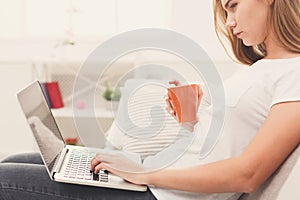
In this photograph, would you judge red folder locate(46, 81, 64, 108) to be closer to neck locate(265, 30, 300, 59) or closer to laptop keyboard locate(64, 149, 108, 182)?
laptop keyboard locate(64, 149, 108, 182)

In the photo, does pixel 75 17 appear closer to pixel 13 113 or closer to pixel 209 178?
pixel 13 113

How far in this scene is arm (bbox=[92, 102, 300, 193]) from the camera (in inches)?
35.4

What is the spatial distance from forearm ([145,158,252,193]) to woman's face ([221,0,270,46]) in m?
0.33

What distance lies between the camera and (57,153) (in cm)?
119

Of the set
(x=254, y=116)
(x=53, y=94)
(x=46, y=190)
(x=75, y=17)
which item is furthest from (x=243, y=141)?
(x=75, y=17)

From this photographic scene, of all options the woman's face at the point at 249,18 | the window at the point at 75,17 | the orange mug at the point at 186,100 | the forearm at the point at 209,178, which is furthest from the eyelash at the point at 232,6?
the window at the point at 75,17

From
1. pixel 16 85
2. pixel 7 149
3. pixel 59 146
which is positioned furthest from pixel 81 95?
pixel 59 146

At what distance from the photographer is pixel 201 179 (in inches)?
37.5

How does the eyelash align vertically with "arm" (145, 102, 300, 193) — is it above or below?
above

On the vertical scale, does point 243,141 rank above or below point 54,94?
above

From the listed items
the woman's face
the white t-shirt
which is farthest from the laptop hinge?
the woman's face

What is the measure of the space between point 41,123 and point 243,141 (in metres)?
0.54

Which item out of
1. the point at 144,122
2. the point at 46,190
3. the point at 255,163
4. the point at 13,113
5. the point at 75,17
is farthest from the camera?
the point at 75,17

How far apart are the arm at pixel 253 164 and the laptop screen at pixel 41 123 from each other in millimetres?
298
